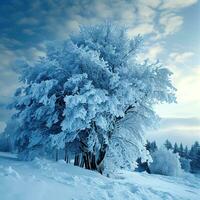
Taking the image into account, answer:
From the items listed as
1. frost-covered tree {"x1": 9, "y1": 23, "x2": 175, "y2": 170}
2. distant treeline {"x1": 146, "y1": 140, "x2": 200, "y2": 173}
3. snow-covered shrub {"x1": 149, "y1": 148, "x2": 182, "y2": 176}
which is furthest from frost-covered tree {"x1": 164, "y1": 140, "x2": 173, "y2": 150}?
frost-covered tree {"x1": 9, "y1": 23, "x2": 175, "y2": 170}

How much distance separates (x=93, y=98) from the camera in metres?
15.3

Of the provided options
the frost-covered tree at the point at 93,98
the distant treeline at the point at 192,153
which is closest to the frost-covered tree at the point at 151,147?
the distant treeline at the point at 192,153

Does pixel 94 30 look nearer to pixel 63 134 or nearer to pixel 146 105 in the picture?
pixel 146 105

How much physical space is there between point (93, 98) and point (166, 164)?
5261 cm

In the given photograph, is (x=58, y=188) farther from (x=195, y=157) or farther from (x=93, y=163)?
(x=195, y=157)

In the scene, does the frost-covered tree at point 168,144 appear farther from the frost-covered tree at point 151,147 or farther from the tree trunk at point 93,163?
the tree trunk at point 93,163

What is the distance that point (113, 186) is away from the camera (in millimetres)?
11133

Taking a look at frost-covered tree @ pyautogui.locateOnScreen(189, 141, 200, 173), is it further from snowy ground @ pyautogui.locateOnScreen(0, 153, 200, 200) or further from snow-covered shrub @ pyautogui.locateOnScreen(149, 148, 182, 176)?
snowy ground @ pyautogui.locateOnScreen(0, 153, 200, 200)

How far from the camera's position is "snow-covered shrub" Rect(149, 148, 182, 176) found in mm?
61375

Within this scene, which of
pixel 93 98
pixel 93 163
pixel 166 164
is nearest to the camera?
pixel 93 98

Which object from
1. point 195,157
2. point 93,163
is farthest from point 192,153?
point 93,163

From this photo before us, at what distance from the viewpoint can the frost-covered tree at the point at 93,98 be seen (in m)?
15.8

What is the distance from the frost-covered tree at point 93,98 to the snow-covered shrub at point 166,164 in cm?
4502

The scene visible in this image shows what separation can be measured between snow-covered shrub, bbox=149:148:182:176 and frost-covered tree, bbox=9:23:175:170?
45.0 meters
